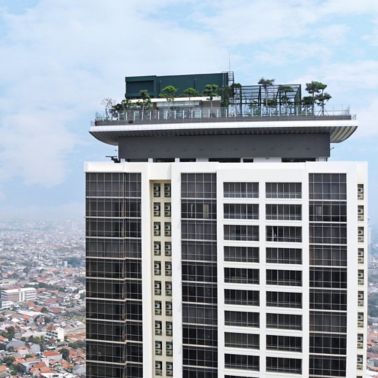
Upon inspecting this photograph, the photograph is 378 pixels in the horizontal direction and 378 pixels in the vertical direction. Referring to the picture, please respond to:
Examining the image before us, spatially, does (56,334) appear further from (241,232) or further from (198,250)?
(241,232)

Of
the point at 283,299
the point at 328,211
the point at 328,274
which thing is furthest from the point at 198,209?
the point at 328,274

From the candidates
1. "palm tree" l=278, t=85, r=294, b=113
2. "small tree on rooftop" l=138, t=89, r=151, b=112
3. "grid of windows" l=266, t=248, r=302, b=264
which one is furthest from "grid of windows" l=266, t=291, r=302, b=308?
"small tree on rooftop" l=138, t=89, r=151, b=112

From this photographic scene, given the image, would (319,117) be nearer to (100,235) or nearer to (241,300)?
(241,300)

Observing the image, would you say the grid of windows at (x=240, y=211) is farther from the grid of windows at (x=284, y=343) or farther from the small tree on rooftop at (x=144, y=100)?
the small tree on rooftop at (x=144, y=100)

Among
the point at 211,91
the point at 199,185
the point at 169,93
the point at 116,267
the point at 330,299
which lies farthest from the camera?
the point at 169,93

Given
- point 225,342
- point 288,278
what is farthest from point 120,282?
point 288,278

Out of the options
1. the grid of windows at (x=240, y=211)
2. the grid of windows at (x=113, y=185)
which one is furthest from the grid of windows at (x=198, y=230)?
the grid of windows at (x=113, y=185)
